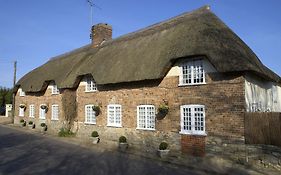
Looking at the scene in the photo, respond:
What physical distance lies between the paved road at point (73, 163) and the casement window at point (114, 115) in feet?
11.1

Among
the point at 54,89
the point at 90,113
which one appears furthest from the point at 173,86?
the point at 54,89

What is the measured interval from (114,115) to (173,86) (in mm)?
5302

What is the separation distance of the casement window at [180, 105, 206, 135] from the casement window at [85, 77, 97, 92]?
8531 millimetres

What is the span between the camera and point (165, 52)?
52.9 ft

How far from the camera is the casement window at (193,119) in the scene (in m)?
14.3

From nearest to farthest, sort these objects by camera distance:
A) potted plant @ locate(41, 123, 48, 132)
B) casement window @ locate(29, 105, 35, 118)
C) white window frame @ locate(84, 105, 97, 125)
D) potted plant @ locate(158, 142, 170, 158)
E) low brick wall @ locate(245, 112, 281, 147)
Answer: low brick wall @ locate(245, 112, 281, 147) < potted plant @ locate(158, 142, 170, 158) < white window frame @ locate(84, 105, 97, 125) < potted plant @ locate(41, 123, 48, 132) < casement window @ locate(29, 105, 35, 118)

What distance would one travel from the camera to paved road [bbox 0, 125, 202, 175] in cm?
1105

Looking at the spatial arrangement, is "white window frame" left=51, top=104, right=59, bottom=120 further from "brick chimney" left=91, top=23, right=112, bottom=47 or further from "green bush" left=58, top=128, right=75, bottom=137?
"brick chimney" left=91, top=23, right=112, bottom=47

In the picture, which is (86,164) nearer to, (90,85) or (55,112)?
(90,85)

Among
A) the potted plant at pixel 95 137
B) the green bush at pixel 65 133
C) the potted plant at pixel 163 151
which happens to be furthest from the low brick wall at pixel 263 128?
the green bush at pixel 65 133

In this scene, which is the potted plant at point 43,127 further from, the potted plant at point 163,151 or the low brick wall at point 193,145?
the low brick wall at point 193,145

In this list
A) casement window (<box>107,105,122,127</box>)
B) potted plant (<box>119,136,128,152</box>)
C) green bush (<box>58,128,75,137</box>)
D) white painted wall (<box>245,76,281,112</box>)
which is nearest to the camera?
white painted wall (<box>245,76,281,112</box>)

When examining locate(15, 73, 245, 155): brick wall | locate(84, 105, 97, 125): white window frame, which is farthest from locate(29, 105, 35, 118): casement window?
locate(84, 105, 97, 125): white window frame

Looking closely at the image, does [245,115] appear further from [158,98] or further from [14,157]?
[14,157]
